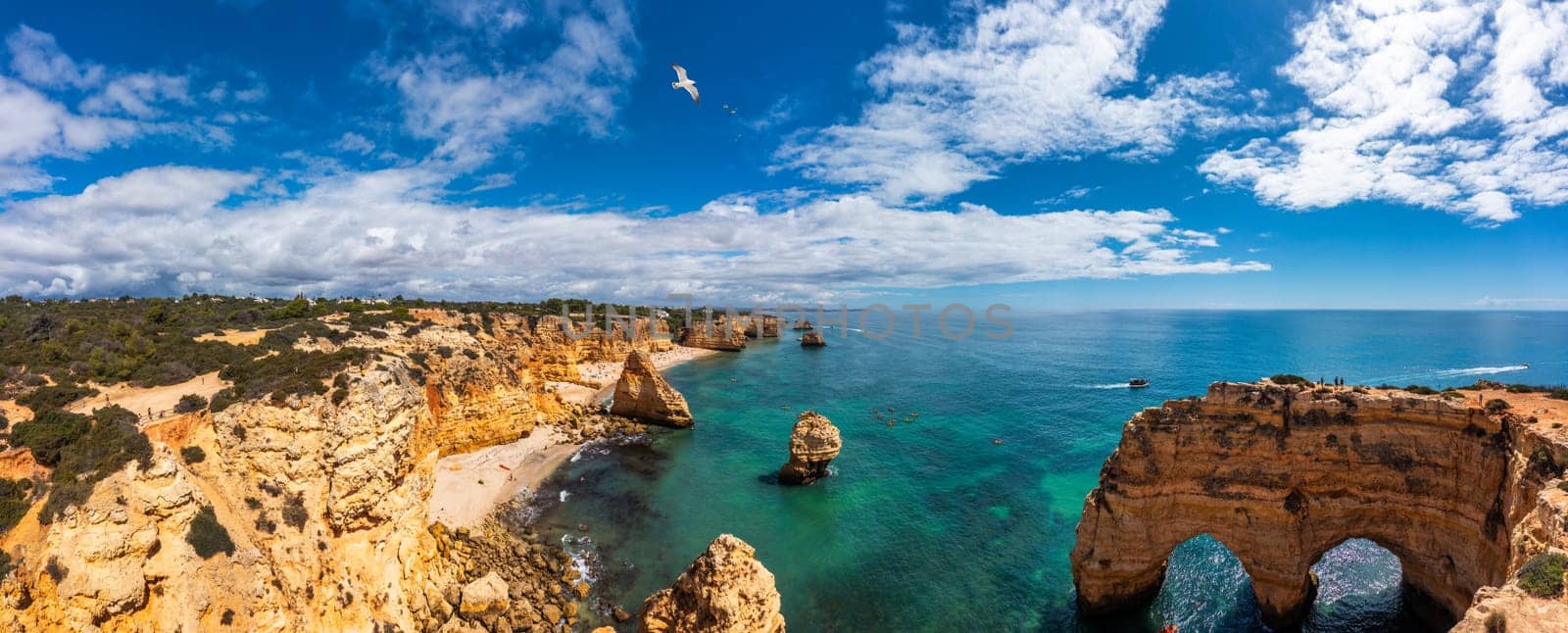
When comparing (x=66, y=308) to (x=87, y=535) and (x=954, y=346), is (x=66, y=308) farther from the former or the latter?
(x=954, y=346)

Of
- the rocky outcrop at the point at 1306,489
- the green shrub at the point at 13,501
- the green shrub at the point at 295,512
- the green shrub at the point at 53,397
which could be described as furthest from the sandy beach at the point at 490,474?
the rocky outcrop at the point at 1306,489

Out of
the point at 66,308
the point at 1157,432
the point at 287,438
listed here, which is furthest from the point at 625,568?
the point at 66,308

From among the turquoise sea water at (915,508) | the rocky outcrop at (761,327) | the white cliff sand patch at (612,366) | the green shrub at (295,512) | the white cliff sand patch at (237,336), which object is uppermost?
the white cliff sand patch at (237,336)

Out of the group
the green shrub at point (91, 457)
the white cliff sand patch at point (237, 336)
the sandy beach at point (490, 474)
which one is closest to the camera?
the green shrub at point (91, 457)

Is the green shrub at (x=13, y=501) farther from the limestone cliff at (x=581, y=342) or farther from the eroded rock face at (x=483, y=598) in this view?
the limestone cliff at (x=581, y=342)

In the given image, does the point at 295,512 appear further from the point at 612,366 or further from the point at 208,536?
the point at 612,366

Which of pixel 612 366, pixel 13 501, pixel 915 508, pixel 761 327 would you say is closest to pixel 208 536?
pixel 13 501
